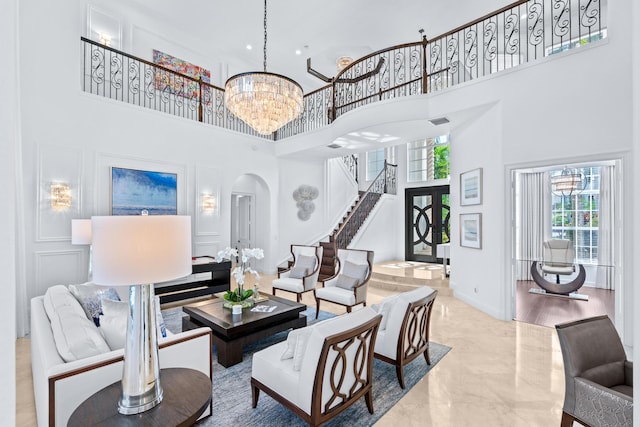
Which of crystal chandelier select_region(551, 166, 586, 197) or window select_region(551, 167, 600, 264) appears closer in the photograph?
crystal chandelier select_region(551, 166, 586, 197)

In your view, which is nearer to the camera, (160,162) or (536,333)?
(536,333)

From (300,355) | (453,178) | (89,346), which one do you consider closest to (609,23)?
(453,178)

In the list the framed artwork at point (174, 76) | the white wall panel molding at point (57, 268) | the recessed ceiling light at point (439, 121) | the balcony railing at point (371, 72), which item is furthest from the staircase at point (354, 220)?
the framed artwork at point (174, 76)

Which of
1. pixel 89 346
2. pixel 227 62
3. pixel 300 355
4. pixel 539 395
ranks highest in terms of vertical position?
pixel 227 62

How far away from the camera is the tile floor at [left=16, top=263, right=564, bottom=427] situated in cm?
241

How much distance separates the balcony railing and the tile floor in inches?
157

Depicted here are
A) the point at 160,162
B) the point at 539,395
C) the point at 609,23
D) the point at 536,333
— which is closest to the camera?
the point at 539,395

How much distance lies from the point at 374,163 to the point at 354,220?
3.48 m

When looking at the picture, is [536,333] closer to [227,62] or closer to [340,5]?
[340,5]

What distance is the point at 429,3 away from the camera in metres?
6.05

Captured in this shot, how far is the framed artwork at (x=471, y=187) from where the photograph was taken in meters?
5.08

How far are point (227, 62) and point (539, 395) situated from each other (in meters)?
8.96

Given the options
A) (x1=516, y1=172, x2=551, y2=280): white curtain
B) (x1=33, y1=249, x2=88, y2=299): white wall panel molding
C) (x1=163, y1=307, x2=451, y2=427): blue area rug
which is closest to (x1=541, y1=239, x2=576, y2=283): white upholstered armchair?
(x1=516, y1=172, x2=551, y2=280): white curtain

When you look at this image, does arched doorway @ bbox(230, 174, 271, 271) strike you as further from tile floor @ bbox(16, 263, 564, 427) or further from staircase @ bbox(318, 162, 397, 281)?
tile floor @ bbox(16, 263, 564, 427)
